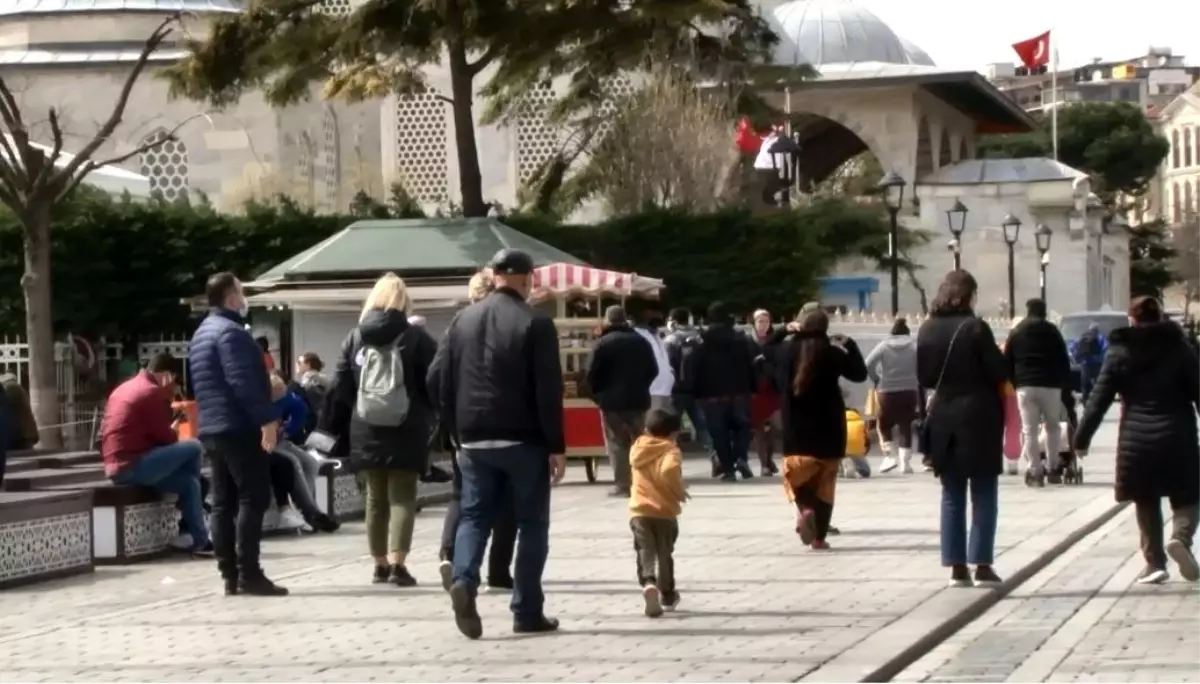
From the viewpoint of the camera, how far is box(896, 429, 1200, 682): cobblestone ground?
974 cm

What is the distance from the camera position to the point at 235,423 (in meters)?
12.7

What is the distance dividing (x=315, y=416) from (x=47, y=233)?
825 cm

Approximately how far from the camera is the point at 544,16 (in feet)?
98.2

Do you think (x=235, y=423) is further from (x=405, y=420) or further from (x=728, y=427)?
(x=728, y=427)

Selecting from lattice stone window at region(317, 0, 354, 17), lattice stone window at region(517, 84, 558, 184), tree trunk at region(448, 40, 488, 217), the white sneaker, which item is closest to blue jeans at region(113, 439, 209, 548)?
the white sneaker

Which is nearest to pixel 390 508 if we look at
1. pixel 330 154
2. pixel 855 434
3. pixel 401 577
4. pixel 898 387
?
pixel 401 577

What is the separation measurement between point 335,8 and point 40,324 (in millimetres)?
9680

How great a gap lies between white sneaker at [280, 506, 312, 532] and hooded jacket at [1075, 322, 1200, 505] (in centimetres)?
654

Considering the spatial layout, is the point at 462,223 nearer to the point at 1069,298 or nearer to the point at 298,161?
the point at 298,161

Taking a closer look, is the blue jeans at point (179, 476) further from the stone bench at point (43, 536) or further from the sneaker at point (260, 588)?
the sneaker at point (260, 588)

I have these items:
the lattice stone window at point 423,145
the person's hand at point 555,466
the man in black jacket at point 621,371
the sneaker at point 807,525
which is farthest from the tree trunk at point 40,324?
the lattice stone window at point 423,145

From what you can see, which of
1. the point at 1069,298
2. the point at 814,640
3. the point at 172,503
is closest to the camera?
the point at 814,640

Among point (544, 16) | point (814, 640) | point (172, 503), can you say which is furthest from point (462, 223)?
point (814, 640)

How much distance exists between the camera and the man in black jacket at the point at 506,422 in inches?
415
